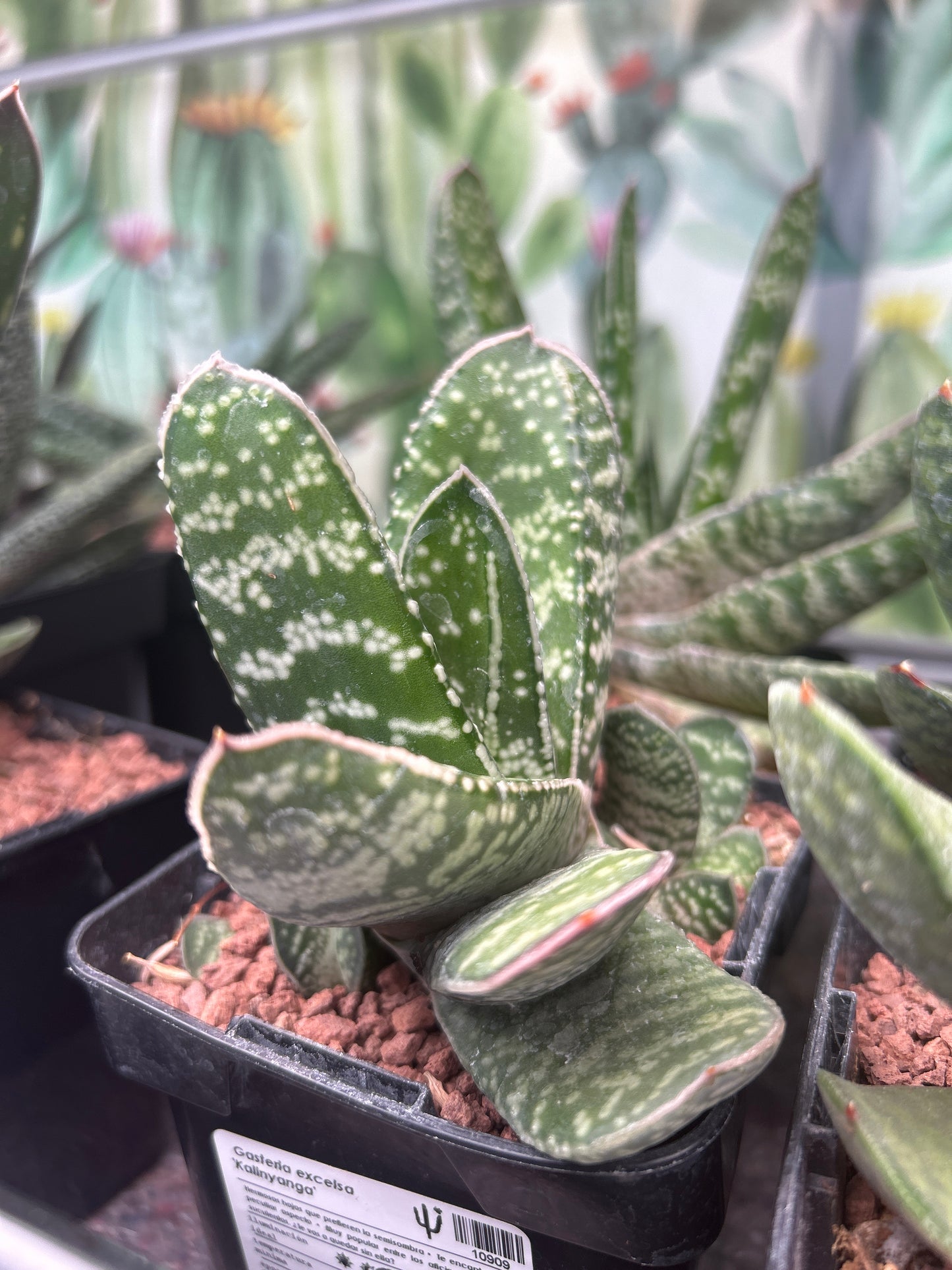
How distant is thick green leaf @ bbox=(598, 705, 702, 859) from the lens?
15.5 inches

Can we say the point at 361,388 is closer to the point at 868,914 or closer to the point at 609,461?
the point at 609,461

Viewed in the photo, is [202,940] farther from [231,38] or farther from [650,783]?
[231,38]

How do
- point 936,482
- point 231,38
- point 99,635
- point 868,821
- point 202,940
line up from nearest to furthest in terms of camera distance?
point 868,821 < point 936,482 < point 202,940 < point 99,635 < point 231,38

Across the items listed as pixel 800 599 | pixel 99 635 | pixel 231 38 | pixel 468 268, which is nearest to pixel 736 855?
pixel 800 599

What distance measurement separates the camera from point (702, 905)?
0.40 meters

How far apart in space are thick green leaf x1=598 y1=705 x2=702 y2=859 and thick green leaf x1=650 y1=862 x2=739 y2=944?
2 cm

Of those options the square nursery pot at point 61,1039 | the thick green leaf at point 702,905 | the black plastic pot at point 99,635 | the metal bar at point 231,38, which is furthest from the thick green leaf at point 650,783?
the metal bar at point 231,38

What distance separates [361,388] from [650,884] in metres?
0.94

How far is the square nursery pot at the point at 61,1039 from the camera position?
47cm

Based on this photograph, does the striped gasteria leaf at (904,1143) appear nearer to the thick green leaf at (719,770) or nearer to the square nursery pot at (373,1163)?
the square nursery pot at (373,1163)

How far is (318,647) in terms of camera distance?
280 millimetres

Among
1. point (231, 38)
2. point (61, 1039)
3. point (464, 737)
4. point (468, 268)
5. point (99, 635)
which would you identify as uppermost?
point (231, 38)

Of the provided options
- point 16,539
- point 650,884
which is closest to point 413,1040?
point 650,884

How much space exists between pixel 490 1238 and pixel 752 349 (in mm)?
504
